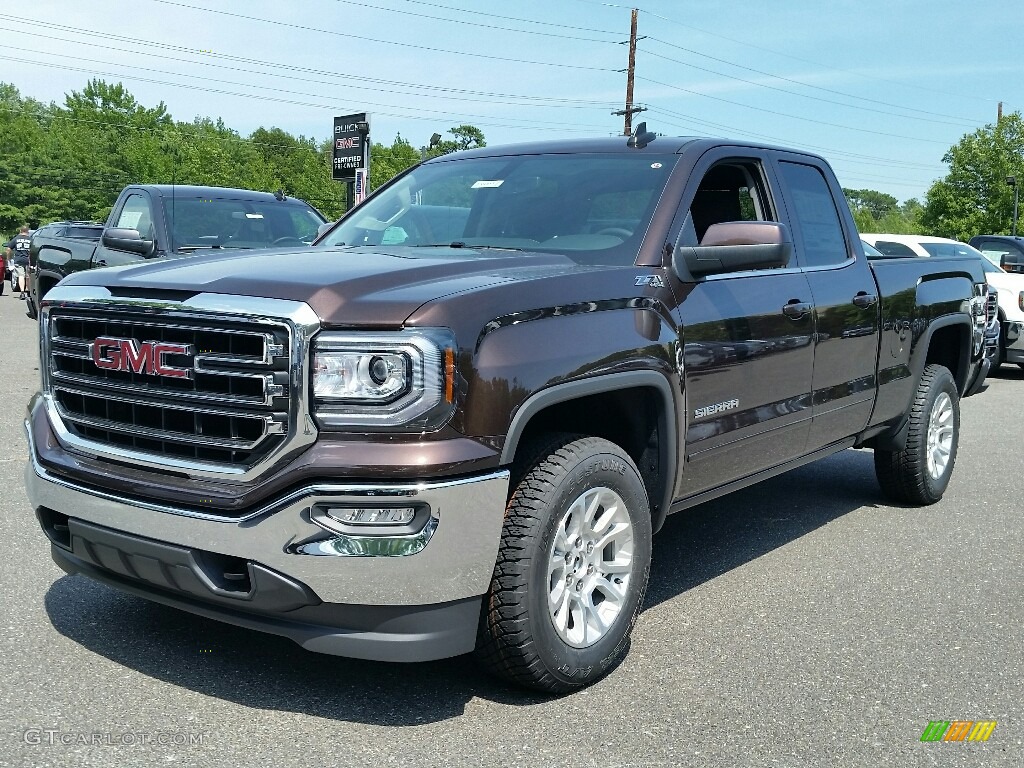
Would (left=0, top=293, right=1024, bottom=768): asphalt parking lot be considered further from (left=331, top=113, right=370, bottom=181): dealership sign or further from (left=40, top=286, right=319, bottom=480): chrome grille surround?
(left=331, top=113, right=370, bottom=181): dealership sign

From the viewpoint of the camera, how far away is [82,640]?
3998mm

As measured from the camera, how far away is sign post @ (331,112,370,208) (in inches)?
792

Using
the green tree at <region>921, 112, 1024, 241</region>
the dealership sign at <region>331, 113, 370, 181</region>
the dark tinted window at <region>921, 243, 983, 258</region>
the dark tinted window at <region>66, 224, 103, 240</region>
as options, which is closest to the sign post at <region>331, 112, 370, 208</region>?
the dealership sign at <region>331, 113, 370, 181</region>

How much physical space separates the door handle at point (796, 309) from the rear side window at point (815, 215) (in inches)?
12.6

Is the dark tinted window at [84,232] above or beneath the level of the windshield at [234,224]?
beneath

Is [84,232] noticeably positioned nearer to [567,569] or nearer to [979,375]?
[979,375]

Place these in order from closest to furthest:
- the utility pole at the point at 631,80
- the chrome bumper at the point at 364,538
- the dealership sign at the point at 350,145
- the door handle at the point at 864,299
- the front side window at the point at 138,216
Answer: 1. the chrome bumper at the point at 364,538
2. the door handle at the point at 864,299
3. the front side window at the point at 138,216
4. the dealership sign at the point at 350,145
5. the utility pole at the point at 631,80

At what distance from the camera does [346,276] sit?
134 inches

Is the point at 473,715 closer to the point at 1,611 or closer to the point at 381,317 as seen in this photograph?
the point at 381,317

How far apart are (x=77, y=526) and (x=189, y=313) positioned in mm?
832

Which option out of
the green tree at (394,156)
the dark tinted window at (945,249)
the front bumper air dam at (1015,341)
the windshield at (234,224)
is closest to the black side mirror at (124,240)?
the windshield at (234,224)

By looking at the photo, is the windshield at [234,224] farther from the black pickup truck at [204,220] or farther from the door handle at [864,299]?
the door handle at [864,299]

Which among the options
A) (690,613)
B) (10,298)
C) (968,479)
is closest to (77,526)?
(690,613)

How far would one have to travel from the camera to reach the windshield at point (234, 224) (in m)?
9.84
